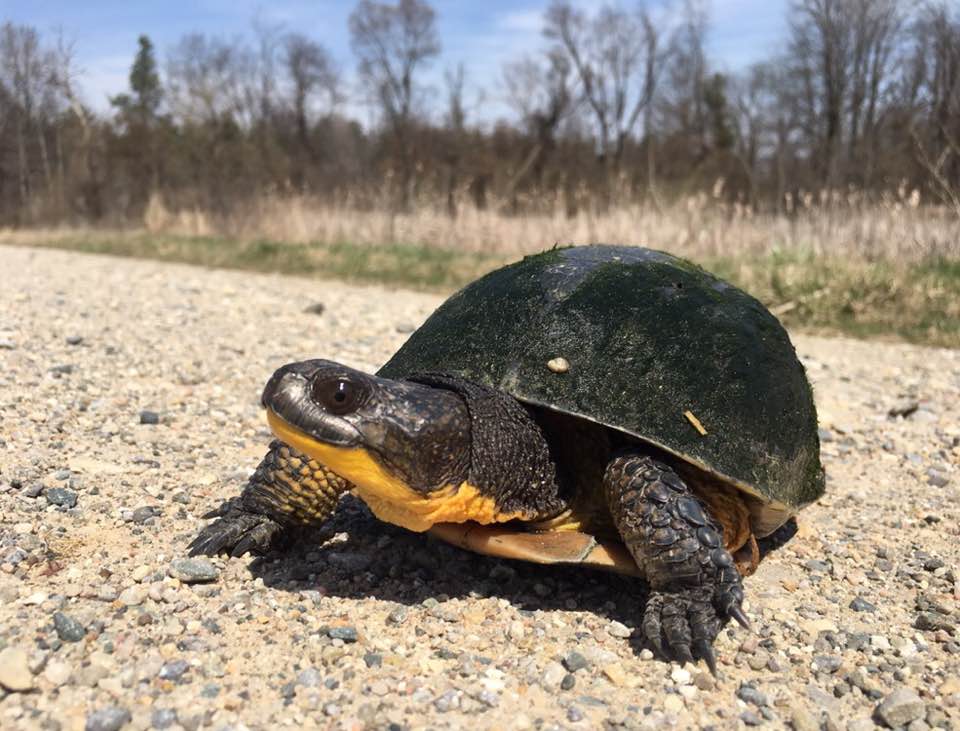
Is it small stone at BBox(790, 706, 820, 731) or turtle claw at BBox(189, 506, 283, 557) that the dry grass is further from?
turtle claw at BBox(189, 506, 283, 557)

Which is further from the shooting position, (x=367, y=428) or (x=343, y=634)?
(x=343, y=634)

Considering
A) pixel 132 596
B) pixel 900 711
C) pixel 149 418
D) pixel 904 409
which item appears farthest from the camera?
pixel 904 409

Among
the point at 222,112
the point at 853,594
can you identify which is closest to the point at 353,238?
the point at 853,594

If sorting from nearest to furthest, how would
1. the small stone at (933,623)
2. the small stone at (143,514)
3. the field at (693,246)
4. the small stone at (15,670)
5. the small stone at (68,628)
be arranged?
the small stone at (15,670)
the small stone at (68,628)
the small stone at (933,623)
the small stone at (143,514)
the field at (693,246)

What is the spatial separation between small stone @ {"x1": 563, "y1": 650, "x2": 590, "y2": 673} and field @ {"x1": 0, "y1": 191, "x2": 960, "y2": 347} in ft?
21.8

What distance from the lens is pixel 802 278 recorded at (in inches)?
348

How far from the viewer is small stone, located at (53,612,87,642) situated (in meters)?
2.19

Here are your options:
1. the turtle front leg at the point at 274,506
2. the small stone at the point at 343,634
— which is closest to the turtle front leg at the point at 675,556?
the small stone at the point at 343,634

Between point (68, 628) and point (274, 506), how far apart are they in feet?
2.60

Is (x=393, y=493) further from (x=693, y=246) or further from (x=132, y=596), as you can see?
(x=693, y=246)

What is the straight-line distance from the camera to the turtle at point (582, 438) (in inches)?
91.0

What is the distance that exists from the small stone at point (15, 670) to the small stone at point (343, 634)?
0.77 m

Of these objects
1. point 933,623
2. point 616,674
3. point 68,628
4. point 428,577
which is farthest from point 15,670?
point 933,623

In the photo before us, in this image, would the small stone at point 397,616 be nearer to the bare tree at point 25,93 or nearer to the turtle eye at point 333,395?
the turtle eye at point 333,395
